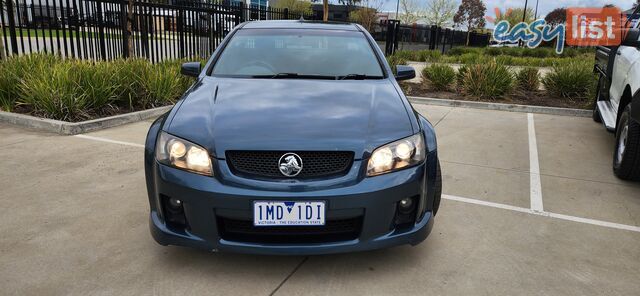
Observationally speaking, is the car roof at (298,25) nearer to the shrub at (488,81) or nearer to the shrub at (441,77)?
the shrub at (488,81)

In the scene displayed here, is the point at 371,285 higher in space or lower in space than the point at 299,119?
lower

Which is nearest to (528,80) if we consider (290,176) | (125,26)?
(125,26)

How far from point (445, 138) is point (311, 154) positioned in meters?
4.41

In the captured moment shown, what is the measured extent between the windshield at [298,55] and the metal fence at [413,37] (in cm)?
1410

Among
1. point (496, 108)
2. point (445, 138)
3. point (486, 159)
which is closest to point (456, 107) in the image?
point (496, 108)

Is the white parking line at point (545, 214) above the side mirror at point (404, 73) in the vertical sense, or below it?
below

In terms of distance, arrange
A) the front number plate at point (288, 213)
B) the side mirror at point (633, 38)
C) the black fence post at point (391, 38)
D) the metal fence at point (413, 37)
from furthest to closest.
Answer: the metal fence at point (413, 37) < the black fence post at point (391, 38) < the side mirror at point (633, 38) < the front number plate at point (288, 213)

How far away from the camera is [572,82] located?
9.66 meters

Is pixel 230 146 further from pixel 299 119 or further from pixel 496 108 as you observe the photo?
pixel 496 108

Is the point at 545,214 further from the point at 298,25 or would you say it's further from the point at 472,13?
the point at 472,13

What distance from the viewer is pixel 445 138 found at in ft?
21.3

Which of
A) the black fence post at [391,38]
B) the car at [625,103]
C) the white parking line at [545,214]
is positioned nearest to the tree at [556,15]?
the black fence post at [391,38]

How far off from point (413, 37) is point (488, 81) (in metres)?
17.1

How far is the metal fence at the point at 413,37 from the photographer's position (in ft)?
59.6
